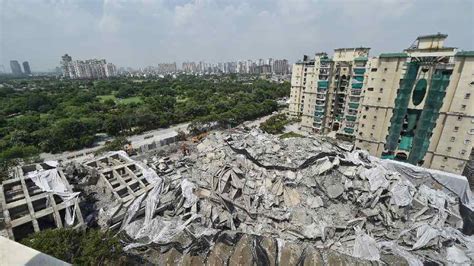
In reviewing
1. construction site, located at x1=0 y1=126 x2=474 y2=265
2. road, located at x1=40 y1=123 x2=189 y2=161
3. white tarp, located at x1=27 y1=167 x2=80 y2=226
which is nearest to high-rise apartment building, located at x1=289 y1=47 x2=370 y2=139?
construction site, located at x1=0 y1=126 x2=474 y2=265

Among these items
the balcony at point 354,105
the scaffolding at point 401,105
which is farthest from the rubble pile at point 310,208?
the balcony at point 354,105

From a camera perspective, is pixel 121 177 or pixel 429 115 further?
pixel 429 115

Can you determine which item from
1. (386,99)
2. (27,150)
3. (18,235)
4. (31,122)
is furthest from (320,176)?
(31,122)

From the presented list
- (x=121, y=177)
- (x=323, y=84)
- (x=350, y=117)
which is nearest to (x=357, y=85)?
(x=350, y=117)

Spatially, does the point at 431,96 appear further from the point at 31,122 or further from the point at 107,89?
the point at 107,89

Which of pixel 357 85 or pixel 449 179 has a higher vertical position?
pixel 357 85

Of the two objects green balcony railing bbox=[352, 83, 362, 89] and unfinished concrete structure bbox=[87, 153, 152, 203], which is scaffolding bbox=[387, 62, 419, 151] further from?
unfinished concrete structure bbox=[87, 153, 152, 203]

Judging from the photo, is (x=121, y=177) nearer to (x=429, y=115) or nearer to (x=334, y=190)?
(x=334, y=190)

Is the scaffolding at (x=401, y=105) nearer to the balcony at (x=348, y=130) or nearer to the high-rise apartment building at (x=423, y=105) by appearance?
the high-rise apartment building at (x=423, y=105)
